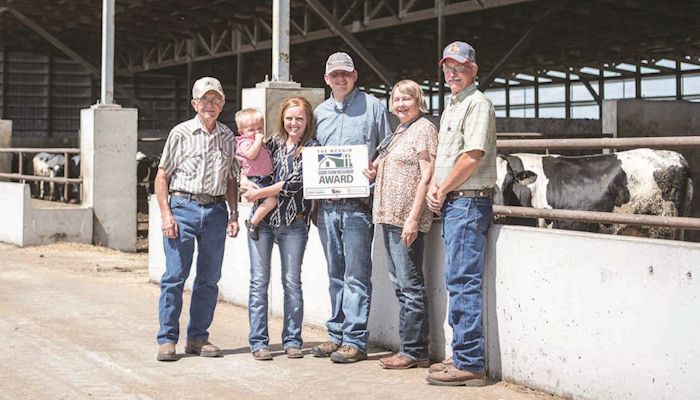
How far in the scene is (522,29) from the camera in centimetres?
2584

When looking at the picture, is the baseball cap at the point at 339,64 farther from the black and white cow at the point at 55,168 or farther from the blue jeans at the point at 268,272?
the black and white cow at the point at 55,168

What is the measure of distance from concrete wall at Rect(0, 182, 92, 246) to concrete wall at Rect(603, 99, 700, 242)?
7.47m

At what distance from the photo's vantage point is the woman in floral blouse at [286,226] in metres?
6.19

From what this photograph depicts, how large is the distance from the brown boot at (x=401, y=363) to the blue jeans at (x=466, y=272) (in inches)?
19.2

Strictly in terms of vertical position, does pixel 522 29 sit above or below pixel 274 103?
above

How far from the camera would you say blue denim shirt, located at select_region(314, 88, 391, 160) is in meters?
6.09

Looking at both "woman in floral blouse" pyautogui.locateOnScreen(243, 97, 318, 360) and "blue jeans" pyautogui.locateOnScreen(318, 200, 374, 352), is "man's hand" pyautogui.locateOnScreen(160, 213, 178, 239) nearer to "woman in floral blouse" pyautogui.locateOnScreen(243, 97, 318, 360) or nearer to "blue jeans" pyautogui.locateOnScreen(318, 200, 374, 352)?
"woman in floral blouse" pyautogui.locateOnScreen(243, 97, 318, 360)

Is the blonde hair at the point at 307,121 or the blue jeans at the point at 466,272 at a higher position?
the blonde hair at the point at 307,121

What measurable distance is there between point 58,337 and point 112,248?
7.28m

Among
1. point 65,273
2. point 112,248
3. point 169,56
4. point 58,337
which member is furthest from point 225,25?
point 58,337

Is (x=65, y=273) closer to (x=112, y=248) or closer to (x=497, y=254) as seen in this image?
(x=112, y=248)

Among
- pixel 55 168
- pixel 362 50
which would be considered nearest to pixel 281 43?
pixel 362 50

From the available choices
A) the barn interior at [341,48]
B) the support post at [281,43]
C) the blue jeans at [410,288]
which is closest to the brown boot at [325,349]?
the blue jeans at [410,288]

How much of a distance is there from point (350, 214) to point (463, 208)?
90cm
